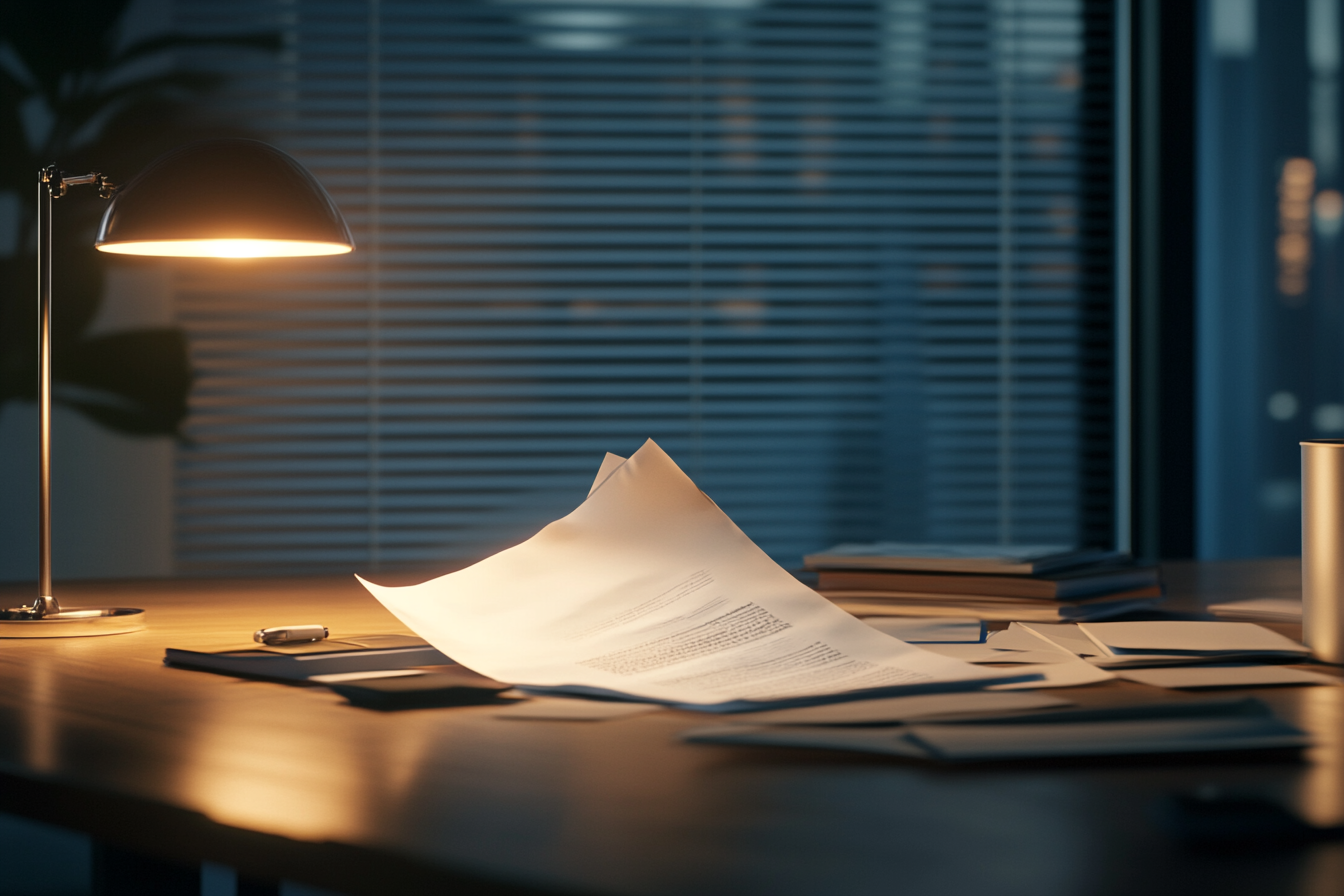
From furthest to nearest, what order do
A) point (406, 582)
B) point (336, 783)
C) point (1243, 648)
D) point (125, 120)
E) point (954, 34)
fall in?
point (954, 34)
point (125, 120)
point (406, 582)
point (1243, 648)
point (336, 783)

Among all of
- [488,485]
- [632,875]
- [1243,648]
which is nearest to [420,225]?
[488,485]

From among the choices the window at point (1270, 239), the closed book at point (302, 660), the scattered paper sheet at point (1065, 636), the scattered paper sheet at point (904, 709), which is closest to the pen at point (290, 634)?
the closed book at point (302, 660)

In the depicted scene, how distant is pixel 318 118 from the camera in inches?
108

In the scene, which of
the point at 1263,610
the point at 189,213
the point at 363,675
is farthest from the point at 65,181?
the point at 1263,610

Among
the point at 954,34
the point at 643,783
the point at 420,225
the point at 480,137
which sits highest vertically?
the point at 954,34

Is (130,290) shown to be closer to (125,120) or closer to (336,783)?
(125,120)

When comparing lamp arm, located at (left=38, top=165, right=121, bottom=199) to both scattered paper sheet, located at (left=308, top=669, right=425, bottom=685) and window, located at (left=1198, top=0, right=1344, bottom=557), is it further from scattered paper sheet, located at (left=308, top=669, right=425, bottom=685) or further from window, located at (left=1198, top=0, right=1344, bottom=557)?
window, located at (left=1198, top=0, right=1344, bottom=557)

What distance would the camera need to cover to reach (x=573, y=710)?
2.16 ft

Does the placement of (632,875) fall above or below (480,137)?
below

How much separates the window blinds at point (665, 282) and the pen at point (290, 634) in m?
1.87

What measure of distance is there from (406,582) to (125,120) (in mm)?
1798

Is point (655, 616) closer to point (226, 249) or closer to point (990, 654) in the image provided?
point (990, 654)

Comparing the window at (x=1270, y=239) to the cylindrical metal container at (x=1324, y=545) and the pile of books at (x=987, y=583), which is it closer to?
the pile of books at (x=987, y=583)

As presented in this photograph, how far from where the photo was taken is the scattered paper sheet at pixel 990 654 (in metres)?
0.78
